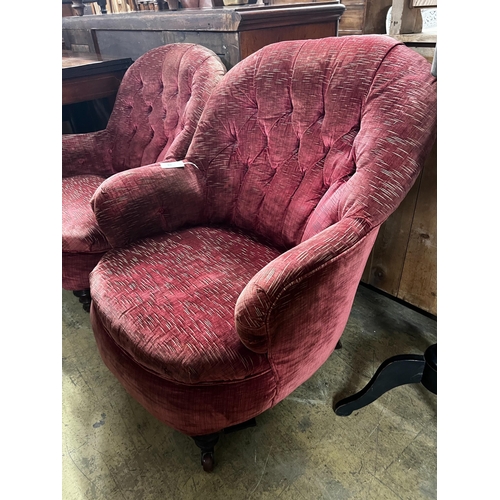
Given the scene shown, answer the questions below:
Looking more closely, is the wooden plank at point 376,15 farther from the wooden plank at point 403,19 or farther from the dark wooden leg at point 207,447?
the dark wooden leg at point 207,447

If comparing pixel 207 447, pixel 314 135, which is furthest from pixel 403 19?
pixel 207 447

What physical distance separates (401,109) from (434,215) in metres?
0.51

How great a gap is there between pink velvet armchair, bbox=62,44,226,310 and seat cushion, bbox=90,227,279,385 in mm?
266

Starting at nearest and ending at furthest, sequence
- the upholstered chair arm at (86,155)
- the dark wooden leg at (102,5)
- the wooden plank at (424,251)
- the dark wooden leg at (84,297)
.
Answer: the wooden plank at (424,251)
the dark wooden leg at (84,297)
the upholstered chair arm at (86,155)
the dark wooden leg at (102,5)

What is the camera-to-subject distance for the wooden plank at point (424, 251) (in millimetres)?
1213

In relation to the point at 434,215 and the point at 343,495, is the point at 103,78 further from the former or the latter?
the point at 343,495

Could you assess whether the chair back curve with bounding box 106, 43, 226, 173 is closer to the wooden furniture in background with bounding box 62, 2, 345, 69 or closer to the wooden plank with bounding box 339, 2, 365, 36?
the wooden furniture in background with bounding box 62, 2, 345, 69

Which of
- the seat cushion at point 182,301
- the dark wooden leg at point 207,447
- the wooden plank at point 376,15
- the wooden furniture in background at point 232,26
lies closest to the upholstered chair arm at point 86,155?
the wooden furniture in background at point 232,26

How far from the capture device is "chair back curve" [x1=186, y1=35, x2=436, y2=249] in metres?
0.84

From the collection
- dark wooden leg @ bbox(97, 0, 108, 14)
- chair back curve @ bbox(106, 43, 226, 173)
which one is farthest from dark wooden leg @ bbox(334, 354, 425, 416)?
dark wooden leg @ bbox(97, 0, 108, 14)

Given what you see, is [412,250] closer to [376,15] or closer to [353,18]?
[376,15]

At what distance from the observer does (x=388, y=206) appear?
0.84 m

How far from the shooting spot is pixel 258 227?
1.24m
